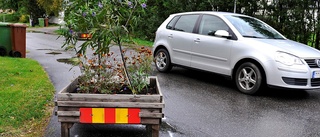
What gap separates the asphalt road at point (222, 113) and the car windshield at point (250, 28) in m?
1.17

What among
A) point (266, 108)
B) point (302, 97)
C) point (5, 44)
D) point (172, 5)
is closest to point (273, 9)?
point (172, 5)

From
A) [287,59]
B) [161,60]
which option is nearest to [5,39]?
[161,60]

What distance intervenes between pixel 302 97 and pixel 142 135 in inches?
145

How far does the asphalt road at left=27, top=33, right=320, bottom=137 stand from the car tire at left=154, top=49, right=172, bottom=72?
2.15 ft

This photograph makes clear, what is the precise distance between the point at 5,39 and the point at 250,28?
7.77 metres

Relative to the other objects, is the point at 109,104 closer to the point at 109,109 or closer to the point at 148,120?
the point at 109,109

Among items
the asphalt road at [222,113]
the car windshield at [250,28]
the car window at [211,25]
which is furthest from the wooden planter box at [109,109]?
the car window at [211,25]

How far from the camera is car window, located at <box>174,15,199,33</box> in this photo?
7752mm

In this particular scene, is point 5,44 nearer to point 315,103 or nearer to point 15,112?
point 15,112

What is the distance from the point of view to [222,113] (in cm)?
522

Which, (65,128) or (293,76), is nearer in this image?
(65,128)

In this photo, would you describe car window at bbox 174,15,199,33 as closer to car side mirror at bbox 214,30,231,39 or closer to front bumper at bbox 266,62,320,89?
car side mirror at bbox 214,30,231,39

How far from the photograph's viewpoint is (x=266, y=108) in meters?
5.55

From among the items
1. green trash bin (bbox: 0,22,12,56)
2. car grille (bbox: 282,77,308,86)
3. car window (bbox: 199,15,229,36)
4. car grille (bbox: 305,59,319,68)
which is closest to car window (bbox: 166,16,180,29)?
car window (bbox: 199,15,229,36)
